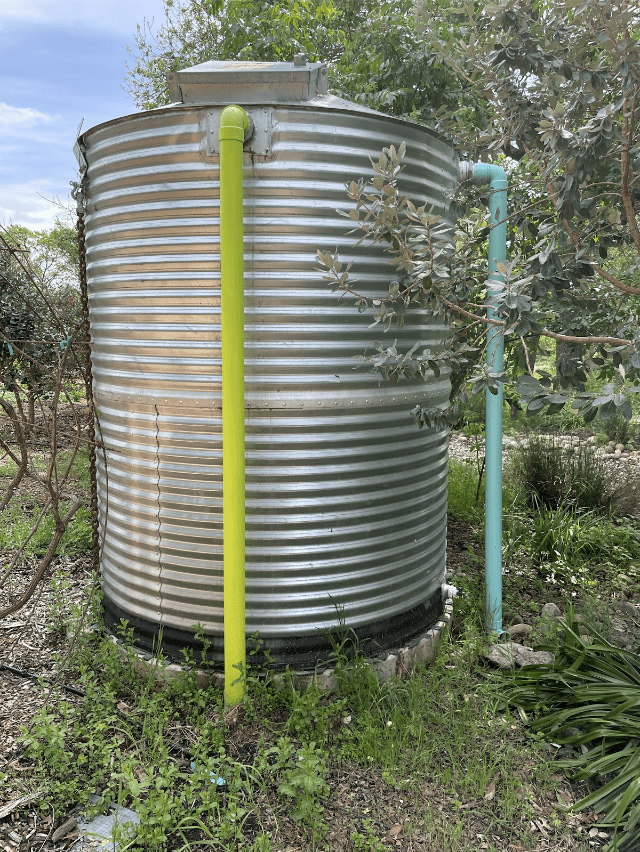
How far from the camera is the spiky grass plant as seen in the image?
8.29ft

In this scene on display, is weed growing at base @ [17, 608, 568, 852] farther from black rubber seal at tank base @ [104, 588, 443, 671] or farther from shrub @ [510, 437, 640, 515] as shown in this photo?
shrub @ [510, 437, 640, 515]

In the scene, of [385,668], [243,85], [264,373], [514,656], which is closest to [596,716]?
[514,656]

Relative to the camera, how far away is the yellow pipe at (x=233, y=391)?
8.89 ft

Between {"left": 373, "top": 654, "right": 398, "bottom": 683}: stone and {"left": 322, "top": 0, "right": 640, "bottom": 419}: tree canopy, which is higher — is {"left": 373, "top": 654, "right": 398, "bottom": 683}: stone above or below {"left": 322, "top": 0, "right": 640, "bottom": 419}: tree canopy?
below

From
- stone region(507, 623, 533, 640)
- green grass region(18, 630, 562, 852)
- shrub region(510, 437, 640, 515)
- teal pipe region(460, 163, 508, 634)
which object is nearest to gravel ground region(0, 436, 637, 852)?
green grass region(18, 630, 562, 852)

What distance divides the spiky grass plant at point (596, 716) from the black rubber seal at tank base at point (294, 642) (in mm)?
591

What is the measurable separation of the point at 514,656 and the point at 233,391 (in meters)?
2.04

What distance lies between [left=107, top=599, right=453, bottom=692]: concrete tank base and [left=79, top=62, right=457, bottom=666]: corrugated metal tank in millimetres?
88

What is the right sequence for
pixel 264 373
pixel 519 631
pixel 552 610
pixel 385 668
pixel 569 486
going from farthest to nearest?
pixel 569 486 → pixel 552 610 → pixel 519 631 → pixel 385 668 → pixel 264 373

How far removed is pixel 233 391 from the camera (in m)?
2.82

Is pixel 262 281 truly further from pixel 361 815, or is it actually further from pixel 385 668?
pixel 361 815

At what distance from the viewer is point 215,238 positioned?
114 inches

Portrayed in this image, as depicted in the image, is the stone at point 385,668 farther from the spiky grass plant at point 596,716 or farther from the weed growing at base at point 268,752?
the spiky grass plant at point 596,716

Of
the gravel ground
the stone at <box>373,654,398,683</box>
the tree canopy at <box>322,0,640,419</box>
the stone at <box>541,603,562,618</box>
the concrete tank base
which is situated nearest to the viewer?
the gravel ground
